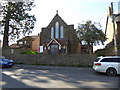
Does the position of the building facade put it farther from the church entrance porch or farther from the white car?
the white car

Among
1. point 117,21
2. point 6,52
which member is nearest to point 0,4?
point 6,52

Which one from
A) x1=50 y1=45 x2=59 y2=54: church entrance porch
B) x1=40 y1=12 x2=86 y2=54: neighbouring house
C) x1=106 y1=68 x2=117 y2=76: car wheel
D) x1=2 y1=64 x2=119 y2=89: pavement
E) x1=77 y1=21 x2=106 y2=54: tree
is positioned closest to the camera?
x1=2 y1=64 x2=119 y2=89: pavement

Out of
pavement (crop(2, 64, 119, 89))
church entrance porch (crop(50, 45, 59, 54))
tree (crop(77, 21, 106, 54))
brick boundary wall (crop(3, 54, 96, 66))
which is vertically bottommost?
pavement (crop(2, 64, 119, 89))

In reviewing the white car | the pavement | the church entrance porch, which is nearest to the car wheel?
the white car

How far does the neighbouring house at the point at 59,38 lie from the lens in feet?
85.4

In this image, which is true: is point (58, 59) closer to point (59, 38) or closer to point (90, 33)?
point (90, 33)

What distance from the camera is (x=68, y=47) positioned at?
26.6m

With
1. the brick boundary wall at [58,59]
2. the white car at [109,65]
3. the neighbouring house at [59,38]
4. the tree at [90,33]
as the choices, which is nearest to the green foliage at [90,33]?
the tree at [90,33]

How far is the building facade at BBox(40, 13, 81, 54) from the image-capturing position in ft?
85.4

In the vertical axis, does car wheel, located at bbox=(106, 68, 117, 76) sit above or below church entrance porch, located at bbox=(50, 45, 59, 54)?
below

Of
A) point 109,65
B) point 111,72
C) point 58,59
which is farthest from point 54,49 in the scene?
point 111,72

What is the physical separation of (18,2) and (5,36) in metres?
7.57

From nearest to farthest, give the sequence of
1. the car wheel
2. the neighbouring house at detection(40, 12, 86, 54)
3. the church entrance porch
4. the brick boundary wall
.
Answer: the car wheel
the brick boundary wall
the neighbouring house at detection(40, 12, 86, 54)
the church entrance porch

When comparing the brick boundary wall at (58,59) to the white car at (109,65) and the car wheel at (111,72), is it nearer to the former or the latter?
the white car at (109,65)
